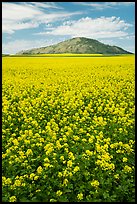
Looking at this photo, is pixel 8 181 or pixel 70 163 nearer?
pixel 8 181

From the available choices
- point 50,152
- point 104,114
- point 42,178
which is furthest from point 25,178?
point 104,114

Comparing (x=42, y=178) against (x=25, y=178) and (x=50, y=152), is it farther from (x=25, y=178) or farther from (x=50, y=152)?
(x=50, y=152)

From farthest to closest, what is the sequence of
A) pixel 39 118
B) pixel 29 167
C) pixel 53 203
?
pixel 39 118 < pixel 29 167 < pixel 53 203

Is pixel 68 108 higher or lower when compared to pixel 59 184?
higher

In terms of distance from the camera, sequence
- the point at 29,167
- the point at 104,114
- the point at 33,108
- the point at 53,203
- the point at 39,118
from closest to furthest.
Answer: the point at 53,203
the point at 29,167
the point at 39,118
the point at 104,114
the point at 33,108

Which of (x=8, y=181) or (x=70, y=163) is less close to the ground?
(x=70, y=163)

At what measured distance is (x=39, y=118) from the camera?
32.3ft

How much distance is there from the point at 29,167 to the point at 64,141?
1364mm

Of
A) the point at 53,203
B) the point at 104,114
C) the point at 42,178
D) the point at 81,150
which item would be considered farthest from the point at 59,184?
the point at 104,114

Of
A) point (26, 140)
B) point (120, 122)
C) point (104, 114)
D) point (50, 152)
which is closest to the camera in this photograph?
point (50, 152)

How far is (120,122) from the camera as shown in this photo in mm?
9070

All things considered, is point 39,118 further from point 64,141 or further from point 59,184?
point 59,184

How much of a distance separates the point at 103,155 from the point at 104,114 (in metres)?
4.10

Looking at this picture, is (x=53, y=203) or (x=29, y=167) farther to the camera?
(x=29, y=167)
